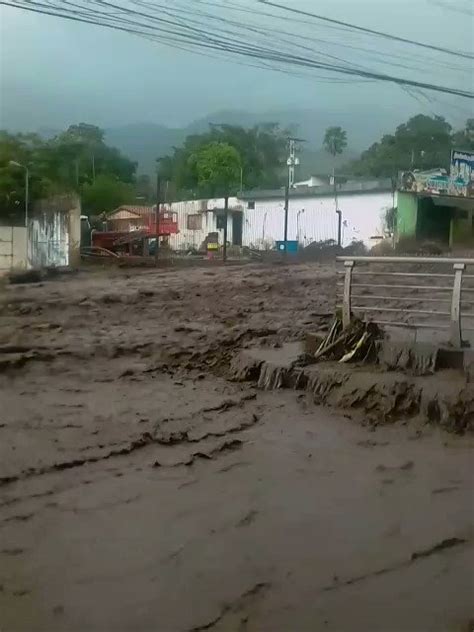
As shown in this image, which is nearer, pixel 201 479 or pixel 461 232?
pixel 201 479

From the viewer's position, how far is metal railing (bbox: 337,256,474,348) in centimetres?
335

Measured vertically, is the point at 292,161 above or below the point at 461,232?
above

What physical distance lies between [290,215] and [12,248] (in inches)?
38.4

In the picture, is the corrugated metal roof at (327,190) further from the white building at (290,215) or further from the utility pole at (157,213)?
the utility pole at (157,213)

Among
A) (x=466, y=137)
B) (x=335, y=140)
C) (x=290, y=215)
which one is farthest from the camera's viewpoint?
(x=466, y=137)

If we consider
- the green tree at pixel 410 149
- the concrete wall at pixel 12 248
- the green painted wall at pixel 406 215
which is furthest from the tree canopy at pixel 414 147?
the concrete wall at pixel 12 248

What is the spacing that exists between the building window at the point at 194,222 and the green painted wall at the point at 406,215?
0.72m

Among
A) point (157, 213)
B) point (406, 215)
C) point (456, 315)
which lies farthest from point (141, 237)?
point (456, 315)

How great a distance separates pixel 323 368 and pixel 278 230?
0.77m

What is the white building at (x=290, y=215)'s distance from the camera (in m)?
2.88

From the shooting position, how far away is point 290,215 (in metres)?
2.94

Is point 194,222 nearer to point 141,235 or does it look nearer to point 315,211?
point 141,235

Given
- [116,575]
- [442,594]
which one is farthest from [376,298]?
[116,575]

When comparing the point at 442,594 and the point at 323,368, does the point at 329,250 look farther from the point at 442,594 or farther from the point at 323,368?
the point at 442,594
